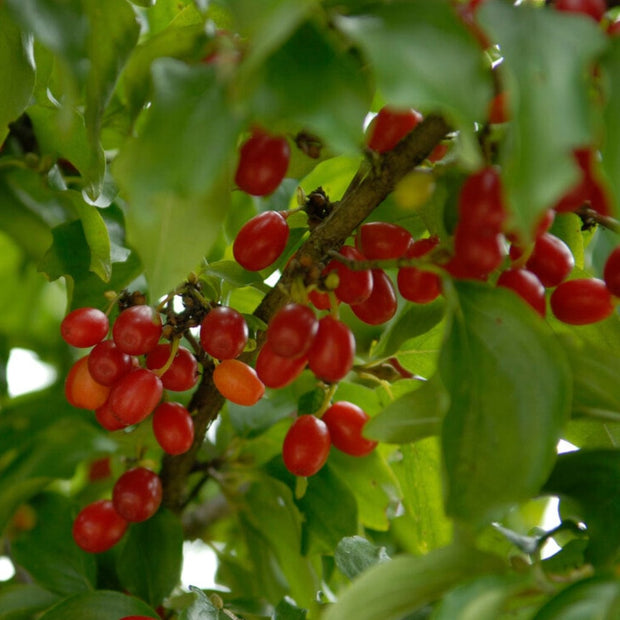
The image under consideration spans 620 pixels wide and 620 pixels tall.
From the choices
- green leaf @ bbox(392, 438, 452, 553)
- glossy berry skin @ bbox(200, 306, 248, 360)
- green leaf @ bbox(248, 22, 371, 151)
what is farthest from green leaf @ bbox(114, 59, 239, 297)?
green leaf @ bbox(392, 438, 452, 553)

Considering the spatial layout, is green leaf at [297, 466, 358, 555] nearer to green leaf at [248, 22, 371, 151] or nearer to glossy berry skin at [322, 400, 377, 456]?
glossy berry skin at [322, 400, 377, 456]

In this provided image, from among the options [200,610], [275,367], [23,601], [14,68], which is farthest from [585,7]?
[23,601]

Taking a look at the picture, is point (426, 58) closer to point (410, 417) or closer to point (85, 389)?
point (410, 417)

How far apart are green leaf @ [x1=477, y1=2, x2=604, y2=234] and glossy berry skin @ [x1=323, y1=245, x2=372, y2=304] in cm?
23

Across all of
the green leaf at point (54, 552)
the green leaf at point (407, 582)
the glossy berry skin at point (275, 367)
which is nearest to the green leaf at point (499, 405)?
the green leaf at point (407, 582)

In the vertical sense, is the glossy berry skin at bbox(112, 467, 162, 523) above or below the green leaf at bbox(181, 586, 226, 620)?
below

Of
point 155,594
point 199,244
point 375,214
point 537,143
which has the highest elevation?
point 537,143

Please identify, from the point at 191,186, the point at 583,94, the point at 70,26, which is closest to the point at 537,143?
the point at 583,94

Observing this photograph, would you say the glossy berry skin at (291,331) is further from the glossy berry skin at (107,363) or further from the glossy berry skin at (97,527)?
the glossy berry skin at (97,527)

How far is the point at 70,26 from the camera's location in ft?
1.67

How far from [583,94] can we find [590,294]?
244 millimetres

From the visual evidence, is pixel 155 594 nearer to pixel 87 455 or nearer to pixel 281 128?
pixel 87 455

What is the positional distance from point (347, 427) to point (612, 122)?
436 millimetres

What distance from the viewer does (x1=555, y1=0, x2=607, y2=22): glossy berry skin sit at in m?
0.48
